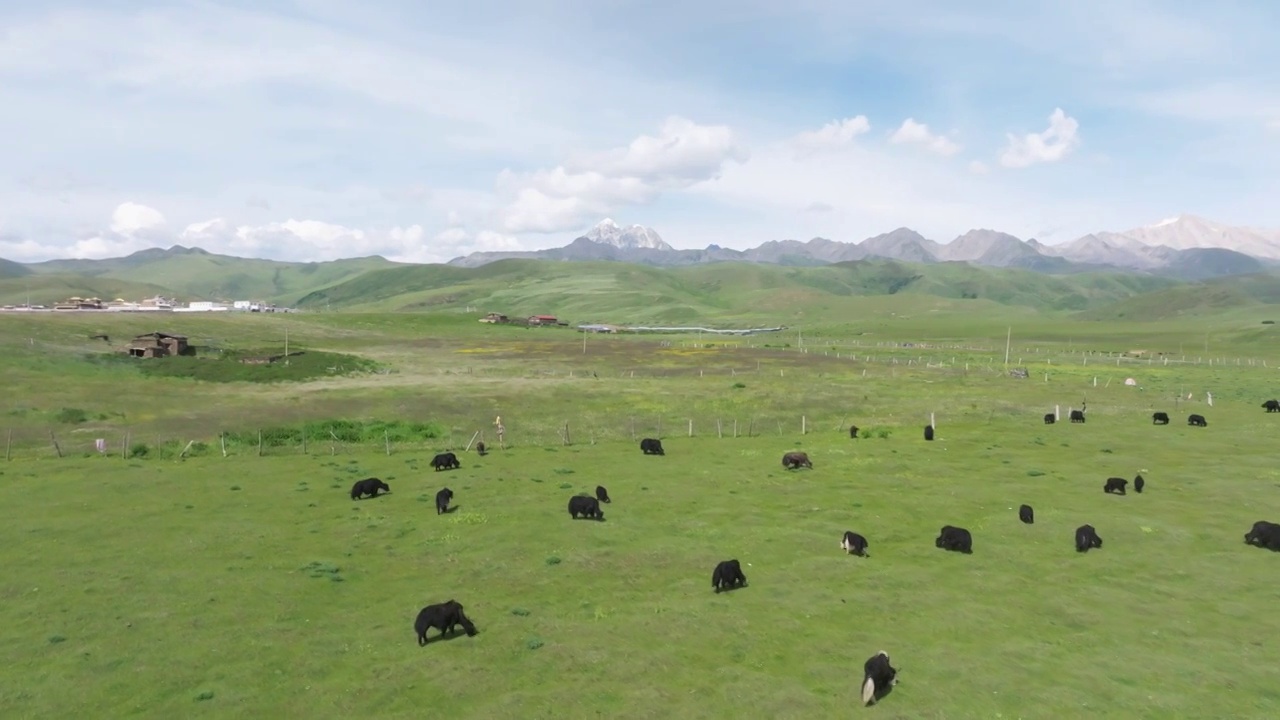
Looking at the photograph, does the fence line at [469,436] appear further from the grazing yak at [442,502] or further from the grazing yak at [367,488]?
the grazing yak at [442,502]

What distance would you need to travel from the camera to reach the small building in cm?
8825

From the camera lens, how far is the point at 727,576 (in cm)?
2172

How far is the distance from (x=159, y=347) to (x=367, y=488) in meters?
75.2

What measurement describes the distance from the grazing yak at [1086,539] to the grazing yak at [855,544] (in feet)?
25.5

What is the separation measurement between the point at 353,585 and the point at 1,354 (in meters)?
73.9

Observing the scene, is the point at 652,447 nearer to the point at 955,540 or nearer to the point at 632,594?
the point at 955,540

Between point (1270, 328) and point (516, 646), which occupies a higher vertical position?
point (1270, 328)

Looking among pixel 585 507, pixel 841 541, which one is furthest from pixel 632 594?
pixel 841 541

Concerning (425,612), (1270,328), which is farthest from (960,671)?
(1270,328)

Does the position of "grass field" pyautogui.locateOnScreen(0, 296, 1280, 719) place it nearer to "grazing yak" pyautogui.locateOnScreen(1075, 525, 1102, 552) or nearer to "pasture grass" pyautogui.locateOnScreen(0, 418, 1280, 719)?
"pasture grass" pyautogui.locateOnScreen(0, 418, 1280, 719)

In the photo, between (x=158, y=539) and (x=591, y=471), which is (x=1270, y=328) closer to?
(x=591, y=471)

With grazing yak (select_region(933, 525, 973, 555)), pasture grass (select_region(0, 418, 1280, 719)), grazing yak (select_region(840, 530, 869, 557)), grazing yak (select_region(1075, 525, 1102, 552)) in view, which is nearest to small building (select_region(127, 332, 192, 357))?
pasture grass (select_region(0, 418, 1280, 719))

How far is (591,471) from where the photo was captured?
125ft

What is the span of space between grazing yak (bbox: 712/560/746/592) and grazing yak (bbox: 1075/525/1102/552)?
42.5ft
